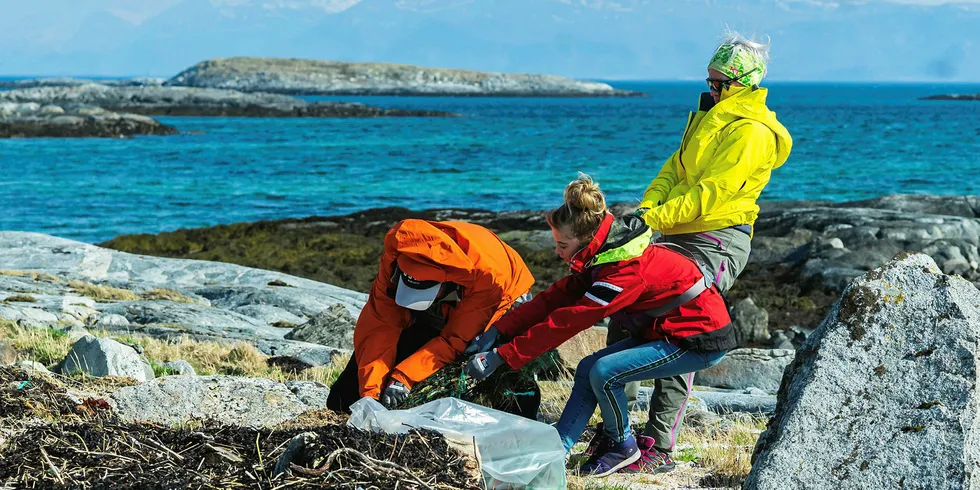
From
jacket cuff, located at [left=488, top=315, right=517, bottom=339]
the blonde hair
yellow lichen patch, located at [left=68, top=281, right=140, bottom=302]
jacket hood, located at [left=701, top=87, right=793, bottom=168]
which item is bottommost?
yellow lichen patch, located at [left=68, top=281, right=140, bottom=302]

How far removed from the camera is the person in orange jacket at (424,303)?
493 centimetres

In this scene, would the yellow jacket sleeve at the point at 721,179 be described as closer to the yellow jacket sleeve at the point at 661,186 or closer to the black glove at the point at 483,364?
the yellow jacket sleeve at the point at 661,186

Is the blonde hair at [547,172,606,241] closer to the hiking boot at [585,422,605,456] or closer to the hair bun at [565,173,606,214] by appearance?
the hair bun at [565,173,606,214]

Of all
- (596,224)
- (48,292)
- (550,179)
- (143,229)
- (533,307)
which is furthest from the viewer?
(550,179)

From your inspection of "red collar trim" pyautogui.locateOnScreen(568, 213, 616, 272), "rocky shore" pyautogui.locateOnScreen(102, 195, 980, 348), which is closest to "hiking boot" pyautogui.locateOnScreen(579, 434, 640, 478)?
"red collar trim" pyautogui.locateOnScreen(568, 213, 616, 272)

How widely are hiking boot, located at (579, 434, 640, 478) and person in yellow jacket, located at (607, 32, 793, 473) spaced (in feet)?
0.36

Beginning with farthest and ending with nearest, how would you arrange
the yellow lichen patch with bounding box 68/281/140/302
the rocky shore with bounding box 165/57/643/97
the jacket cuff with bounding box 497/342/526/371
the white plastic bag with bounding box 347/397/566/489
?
the rocky shore with bounding box 165/57/643/97 → the yellow lichen patch with bounding box 68/281/140/302 → the jacket cuff with bounding box 497/342/526/371 → the white plastic bag with bounding box 347/397/566/489

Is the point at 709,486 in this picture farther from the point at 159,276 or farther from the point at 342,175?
the point at 342,175

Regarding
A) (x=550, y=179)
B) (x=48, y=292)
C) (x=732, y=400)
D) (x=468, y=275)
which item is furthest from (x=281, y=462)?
(x=550, y=179)

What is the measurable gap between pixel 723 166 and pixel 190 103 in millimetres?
84026

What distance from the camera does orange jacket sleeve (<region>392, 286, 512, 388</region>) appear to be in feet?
16.7

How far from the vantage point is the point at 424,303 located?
503 cm

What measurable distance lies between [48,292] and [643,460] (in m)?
8.66

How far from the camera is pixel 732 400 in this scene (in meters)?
7.84
